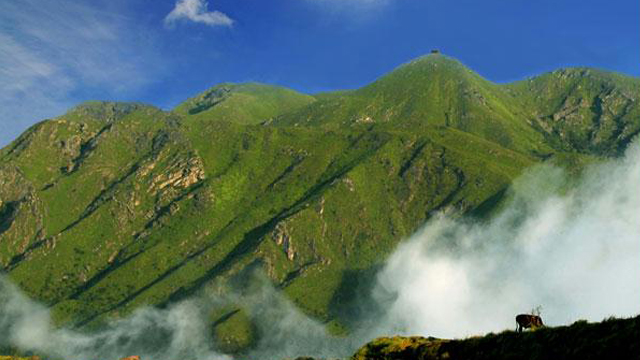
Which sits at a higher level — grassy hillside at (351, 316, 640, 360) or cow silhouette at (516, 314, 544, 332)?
cow silhouette at (516, 314, 544, 332)

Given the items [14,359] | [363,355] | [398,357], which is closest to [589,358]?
[398,357]

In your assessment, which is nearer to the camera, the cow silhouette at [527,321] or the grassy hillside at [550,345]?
the grassy hillside at [550,345]

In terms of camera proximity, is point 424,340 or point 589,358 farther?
point 424,340

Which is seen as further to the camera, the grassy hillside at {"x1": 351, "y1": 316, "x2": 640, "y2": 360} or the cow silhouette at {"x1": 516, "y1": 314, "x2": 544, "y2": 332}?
the cow silhouette at {"x1": 516, "y1": 314, "x2": 544, "y2": 332}

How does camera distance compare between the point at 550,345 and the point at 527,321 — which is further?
the point at 527,321

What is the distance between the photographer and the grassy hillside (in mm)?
35719

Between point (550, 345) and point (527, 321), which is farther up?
point (527, 321)

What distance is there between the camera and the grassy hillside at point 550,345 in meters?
35.7

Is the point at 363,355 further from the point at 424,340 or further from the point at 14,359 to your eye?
the point at 14,359

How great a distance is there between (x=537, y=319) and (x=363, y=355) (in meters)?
16.2

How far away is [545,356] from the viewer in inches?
1567

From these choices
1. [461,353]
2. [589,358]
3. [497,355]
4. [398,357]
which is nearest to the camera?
[589,358]

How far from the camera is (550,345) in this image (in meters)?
40.6

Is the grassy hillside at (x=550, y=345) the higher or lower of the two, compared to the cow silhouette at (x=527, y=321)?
lower
